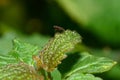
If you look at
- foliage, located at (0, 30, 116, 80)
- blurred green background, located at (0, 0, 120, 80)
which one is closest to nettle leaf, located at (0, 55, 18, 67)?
foliage, located at (0, 30, 116, 80)

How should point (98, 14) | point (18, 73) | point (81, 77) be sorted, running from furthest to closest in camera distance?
point (98, 14)
point (81, 77)
point (18, 73)

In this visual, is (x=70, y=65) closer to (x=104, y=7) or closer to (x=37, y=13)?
(x=104, y=7)

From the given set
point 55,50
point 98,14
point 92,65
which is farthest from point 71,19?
point 55,50

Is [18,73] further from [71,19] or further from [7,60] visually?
[71,19]

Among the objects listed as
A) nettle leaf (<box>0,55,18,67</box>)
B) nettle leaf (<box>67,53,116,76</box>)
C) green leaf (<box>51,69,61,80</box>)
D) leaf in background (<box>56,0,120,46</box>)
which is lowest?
green leaf (<box>51,69,61,80</box>)

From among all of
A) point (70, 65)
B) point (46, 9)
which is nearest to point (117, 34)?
point (46, 9)

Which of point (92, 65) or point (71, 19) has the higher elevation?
point (71, 19)

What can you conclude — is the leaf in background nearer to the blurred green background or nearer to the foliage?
the blurred green background
